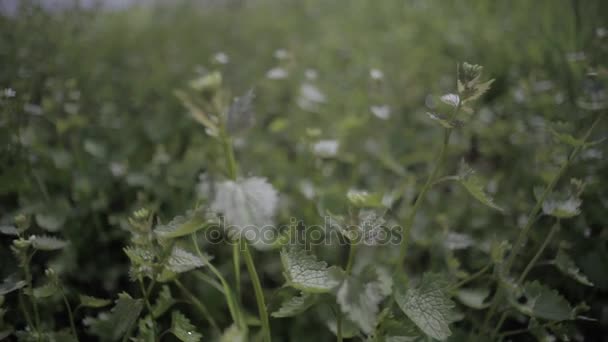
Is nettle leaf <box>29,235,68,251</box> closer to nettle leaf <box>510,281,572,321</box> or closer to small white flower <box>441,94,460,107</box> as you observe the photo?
small white flower <box>441,94,460,107</box>

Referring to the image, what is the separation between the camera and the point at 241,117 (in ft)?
2.44

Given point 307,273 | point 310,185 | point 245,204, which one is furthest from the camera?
point 310,185

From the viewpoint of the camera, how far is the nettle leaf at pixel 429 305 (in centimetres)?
82

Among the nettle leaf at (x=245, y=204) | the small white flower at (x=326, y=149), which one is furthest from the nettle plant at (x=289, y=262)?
the small white flower at (x=326, y=149)

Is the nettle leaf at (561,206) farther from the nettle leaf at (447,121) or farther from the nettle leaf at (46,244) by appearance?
the nettle leaf at (46,244)

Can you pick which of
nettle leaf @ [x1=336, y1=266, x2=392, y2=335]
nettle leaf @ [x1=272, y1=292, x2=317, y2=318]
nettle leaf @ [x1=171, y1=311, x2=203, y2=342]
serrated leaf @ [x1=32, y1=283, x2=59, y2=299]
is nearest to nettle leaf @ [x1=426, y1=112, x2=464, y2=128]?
nettle leaf @ [x1=336, y1=266, x2=392, y2=335]

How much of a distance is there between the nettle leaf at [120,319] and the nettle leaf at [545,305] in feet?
2.74

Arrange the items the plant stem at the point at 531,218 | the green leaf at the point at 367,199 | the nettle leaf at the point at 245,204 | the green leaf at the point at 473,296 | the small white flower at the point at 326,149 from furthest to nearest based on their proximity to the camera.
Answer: the small white flower at the point at 326,149 → the green leaf at the point at 473,296 → the plant stem at the point at 531,218 → the green leaf at the point at 367,199 → the nettle leaf at the point at 245,204

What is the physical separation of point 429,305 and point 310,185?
66cm

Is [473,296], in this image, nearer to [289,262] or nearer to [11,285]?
[289,262]

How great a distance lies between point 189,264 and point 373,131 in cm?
146

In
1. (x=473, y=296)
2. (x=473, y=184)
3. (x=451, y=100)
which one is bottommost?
(x=473, y=296)

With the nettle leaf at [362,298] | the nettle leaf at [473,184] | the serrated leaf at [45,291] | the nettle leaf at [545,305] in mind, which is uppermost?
the nettle leaf at [473,184]

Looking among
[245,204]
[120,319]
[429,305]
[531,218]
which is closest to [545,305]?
[531,218]
